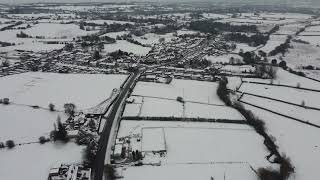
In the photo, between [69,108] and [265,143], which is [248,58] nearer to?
[265,143]

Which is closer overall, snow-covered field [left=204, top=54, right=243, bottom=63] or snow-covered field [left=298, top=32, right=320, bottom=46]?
snow-covered field [left=204, top=54, right=243, bottom=63]

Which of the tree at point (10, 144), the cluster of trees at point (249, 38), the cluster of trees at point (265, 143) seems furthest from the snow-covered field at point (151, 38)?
the tree at point (10, 144)

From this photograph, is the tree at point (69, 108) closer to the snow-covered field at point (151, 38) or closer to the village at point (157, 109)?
the village at point (157, 109)

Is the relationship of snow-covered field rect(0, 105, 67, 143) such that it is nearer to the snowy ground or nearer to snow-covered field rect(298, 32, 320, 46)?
the snowy ground

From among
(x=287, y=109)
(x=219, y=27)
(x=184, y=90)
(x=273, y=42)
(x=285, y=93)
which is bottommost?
(x=287, y=109)

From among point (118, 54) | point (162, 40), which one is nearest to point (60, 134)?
point (118, 54)

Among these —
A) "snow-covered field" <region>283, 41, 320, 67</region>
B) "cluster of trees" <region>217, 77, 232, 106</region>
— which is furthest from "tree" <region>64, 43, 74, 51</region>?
"snow-covered field" <region>283, 41, 320, 67</region>
